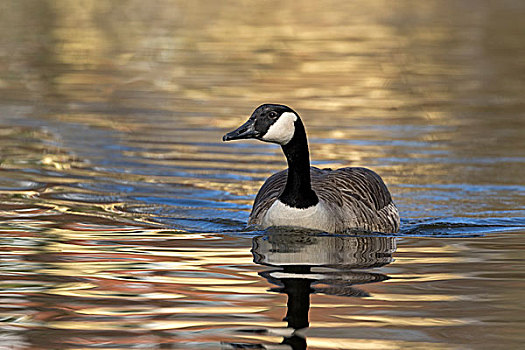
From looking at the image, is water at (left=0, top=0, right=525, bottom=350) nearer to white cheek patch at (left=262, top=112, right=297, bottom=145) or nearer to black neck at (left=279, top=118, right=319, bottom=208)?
black neck at (left=279, top=118, right=319, bottom=208)

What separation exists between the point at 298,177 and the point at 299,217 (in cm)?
47

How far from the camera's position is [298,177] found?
40.2 ft

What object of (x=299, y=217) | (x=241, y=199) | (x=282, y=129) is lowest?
(x=299, y=217)

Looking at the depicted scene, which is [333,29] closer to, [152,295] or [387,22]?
[387,22]

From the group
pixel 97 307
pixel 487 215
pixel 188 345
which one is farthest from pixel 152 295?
pixel 487 215

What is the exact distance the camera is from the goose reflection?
867 centimetres

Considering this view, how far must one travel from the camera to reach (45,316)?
8703mm

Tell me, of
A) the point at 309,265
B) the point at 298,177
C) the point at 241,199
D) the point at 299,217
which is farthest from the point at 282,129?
the point at 241,199

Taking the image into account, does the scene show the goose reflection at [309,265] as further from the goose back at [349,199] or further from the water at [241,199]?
the goose back at [349,199]

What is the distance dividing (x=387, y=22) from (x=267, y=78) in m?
25.8

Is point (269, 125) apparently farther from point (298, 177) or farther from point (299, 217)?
point (299, 217)

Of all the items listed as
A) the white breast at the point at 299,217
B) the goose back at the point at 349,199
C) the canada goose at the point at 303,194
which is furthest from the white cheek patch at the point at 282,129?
the goose back at the point at 349,199

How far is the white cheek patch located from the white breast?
0.74m

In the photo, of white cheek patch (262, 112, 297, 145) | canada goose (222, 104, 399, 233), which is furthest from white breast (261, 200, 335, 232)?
white cheek patch (262, 112, 297, 145)
